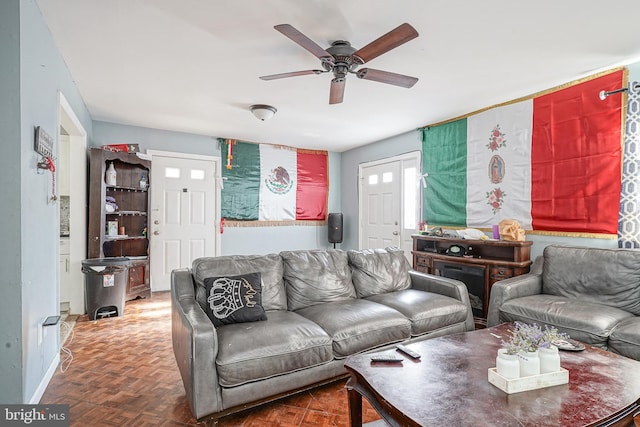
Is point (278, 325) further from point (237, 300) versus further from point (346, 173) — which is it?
point (346, 173)

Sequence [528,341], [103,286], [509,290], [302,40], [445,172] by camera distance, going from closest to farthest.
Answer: [528,341] < [302,40] < [509,290] < [103,286] < [445,172]

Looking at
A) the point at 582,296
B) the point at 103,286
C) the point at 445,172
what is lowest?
the point at 103,286

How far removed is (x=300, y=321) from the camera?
2.17 metres

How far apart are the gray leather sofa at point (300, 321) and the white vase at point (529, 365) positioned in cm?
98

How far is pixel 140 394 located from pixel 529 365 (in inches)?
88.1

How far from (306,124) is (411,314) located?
3.11 metres

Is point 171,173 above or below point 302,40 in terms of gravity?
below

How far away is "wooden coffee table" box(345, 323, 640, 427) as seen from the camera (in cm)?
120

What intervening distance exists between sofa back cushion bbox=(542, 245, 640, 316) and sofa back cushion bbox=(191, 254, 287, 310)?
2.44 m

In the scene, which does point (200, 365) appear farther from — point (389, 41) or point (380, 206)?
point (380, 206)

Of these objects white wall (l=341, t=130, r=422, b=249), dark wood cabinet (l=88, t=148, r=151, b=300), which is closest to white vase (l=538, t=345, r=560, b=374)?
white wall (l=341, t=130, r=422, b=249)

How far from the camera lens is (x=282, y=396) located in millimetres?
1950

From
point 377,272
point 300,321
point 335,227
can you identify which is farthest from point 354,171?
point 300,321

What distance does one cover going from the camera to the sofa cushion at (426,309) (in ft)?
8.14
